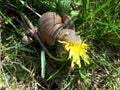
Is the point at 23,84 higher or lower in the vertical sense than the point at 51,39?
lower

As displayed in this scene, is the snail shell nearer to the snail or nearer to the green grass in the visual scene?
the snail

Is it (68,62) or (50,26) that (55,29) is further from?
(68,62)

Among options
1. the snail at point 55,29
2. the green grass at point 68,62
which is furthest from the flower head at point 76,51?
the green grass at point 68,62

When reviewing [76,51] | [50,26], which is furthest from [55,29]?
[76,51]

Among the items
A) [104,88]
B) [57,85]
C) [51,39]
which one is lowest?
[104,88]

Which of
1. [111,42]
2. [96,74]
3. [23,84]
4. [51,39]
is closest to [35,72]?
[23,84]

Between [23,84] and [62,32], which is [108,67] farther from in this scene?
[23,84]

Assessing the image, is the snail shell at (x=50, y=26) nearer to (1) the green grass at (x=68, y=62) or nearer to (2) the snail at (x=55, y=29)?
(2) the snail at (x=55, y=29)
